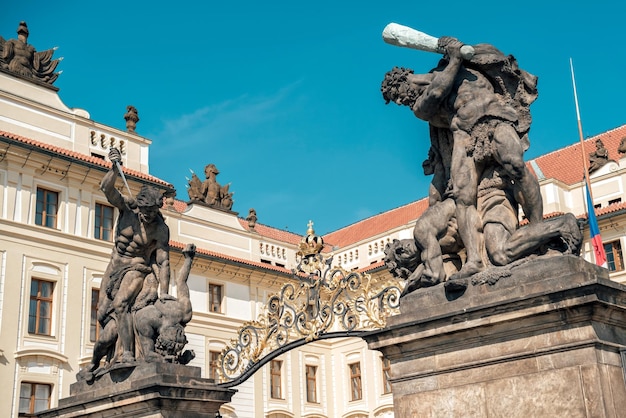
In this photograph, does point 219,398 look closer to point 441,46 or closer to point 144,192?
point 144,192

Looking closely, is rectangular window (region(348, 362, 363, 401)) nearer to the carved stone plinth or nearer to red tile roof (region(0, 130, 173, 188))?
red tile roof (region(0, 130, 173, 188))

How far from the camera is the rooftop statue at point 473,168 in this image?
597 centimetres

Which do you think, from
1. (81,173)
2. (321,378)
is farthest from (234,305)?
(81,173)

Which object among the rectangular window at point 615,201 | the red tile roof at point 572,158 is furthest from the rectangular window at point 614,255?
the red tile roof at point 572,158

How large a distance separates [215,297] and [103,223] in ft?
17.3

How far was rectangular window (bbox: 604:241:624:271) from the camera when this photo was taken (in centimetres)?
2727

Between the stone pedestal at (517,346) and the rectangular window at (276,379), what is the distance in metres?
25.6

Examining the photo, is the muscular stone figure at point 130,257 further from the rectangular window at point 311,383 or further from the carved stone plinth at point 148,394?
the rectangular window at point 311,383

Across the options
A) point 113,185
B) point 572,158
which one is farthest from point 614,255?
point 113,185

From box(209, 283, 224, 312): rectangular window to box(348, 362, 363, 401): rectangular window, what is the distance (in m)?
6.15

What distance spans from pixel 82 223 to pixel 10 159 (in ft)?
10.1

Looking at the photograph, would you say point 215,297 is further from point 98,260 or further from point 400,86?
point 400,86

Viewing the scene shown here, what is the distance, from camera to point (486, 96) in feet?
20.7

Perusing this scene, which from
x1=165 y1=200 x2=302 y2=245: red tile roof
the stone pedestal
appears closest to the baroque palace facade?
x1=165 y1=200 x2=302 y2=245: red tile roof
